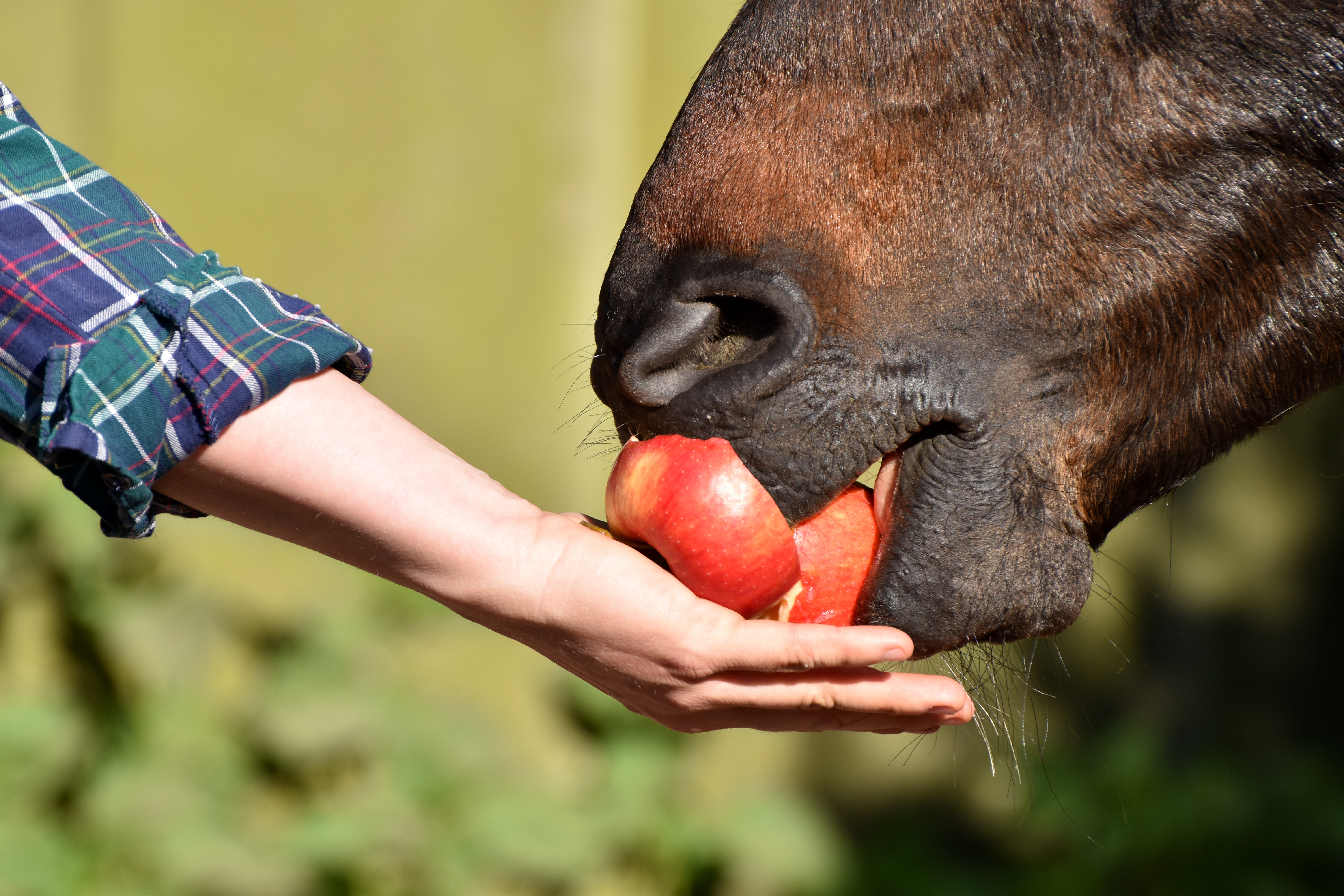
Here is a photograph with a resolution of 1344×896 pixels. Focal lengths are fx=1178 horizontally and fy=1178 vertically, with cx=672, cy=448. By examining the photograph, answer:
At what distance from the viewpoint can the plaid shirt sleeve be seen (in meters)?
1.18

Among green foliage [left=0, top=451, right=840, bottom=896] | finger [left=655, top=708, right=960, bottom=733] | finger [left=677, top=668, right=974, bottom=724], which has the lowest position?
green foliage [left=0, top=451, right=840, bottom=896]

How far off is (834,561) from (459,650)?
7.83 ft

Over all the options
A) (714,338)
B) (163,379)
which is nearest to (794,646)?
(714,338)

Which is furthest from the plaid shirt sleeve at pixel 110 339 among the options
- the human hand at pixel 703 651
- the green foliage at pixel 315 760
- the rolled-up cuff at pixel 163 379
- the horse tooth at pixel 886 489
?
the green foliage at pixel 315 760

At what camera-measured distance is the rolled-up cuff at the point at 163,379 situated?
1.17 meters

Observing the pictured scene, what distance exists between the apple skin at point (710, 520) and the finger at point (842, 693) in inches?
3.4

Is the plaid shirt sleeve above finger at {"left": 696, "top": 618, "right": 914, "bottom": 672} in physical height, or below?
above

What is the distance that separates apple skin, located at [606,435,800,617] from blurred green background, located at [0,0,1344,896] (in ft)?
6.70

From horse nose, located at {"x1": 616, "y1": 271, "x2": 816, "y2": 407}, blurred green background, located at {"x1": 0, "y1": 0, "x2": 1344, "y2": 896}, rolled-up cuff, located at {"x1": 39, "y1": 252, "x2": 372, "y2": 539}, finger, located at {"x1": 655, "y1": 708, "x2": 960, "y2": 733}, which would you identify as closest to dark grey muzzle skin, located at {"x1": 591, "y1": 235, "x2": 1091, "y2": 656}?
horse nose, located at {"x1": 616, "y1": 271, "x2": 816, "y2": 407}

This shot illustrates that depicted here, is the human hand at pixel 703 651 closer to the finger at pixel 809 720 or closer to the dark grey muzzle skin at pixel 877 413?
the finger at pixel 809 720

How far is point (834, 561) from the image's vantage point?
1381 mm

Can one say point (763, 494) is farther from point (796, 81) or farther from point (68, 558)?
A: point (68, 558)

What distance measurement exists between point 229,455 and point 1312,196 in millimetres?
1312

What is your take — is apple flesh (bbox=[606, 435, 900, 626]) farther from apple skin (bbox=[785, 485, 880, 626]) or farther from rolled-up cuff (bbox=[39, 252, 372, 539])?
rolled-up cuff (bbox=[39, 252, 372, 539])
